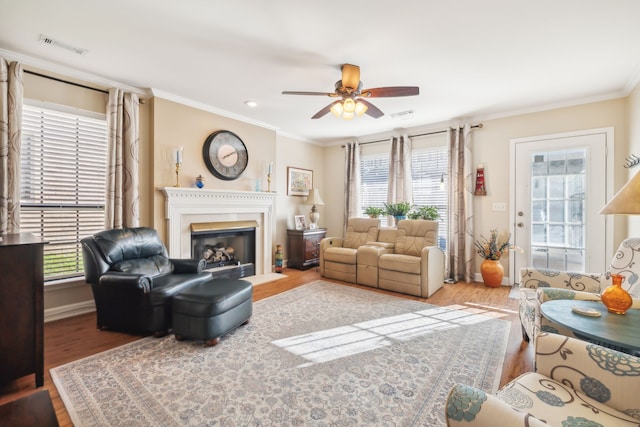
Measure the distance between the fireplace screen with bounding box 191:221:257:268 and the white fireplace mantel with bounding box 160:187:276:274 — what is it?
0.09m

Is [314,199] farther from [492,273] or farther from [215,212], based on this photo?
[492,273]

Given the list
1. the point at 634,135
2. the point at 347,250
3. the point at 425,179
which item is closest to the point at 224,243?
the point at 347,250

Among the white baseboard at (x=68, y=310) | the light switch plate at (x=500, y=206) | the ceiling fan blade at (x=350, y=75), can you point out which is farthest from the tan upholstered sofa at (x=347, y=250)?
the white baseboard at (x=68, y=310)

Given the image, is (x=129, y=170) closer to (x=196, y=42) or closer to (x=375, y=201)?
(x=196, y=42)

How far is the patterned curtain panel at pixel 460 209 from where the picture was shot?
4.55 metres

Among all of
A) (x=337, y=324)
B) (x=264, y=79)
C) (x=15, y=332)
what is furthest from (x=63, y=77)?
(x=337, y=324)

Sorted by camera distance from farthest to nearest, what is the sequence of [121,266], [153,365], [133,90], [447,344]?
[133,90], [121,266], [447,344], [153,365]

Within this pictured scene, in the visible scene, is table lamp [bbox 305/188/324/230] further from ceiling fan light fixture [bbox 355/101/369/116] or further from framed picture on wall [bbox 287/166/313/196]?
ceiling fan light fixture [bbox 355/101/369/116]

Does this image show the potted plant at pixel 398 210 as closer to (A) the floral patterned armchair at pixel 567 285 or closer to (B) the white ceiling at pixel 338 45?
(B) the white ceiling at pixel 338 45

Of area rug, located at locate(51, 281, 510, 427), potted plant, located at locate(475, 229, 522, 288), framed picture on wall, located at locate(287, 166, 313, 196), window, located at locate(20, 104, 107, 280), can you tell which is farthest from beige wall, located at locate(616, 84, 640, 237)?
window, located at locate(20, 104, 107, 280)

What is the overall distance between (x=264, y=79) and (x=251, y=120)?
5.12 ft

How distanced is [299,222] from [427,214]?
8.08 ft

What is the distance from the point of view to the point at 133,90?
11.3 ft

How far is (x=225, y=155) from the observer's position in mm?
4324
